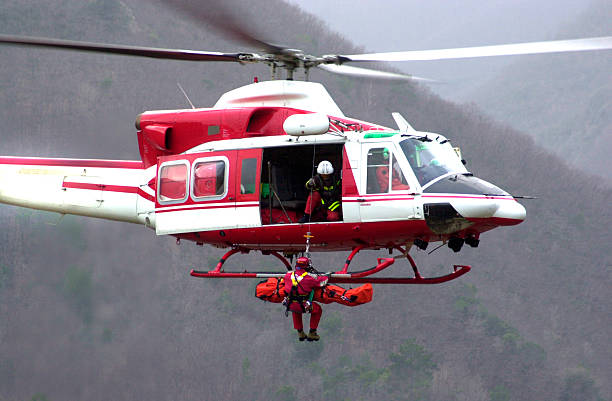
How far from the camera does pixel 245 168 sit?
43.7 ft

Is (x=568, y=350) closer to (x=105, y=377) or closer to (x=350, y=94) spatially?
(x=350, y=94)

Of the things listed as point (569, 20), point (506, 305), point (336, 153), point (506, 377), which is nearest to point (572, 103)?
point (569, 20)

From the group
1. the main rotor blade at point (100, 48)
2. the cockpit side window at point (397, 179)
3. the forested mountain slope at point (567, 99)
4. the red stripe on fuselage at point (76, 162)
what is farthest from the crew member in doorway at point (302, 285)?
the forested mountain slope at point (567, 99)

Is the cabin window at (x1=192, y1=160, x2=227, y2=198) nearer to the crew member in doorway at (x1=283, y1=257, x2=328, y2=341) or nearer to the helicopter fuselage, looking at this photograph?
the helicopter fuselage

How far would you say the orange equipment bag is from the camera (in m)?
12.6

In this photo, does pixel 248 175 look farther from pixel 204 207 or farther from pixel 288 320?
pixel 288 320

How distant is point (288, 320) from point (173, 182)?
157 feet

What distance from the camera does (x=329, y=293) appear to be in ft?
41.8

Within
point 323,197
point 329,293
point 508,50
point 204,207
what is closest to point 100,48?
point 204,207

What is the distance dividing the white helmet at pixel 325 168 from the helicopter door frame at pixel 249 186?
3.22 ft

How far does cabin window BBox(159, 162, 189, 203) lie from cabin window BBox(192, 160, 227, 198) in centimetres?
19

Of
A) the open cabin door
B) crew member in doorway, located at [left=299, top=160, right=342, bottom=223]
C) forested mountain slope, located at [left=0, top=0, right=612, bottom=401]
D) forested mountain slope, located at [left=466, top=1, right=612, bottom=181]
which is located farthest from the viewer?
forested mountain slope, located at [left=466, top=1, right=612, bottom=181]

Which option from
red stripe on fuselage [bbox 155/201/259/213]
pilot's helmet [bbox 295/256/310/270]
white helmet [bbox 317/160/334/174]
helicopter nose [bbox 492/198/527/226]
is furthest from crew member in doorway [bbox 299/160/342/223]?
helicopter nose [bbox 492/198/527/226]

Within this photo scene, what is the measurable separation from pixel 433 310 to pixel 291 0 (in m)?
44.2
